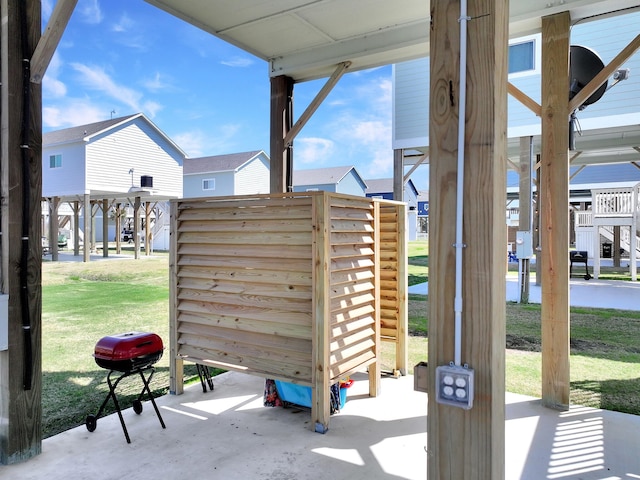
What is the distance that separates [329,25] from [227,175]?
18.8m

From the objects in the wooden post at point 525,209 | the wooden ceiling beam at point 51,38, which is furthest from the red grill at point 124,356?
the wooden post at point 525,209

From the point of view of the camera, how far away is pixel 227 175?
21.8 m

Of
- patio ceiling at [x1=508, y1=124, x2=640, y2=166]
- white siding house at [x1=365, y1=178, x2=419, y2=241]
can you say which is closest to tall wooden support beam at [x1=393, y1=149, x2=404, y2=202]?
patio ceiling at [x1=508, y1=124, x2=640, y2=166]

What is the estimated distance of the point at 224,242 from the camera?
3.38m

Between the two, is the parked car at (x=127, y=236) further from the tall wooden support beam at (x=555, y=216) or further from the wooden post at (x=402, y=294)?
the tall wooden support beam at (x=555, y=216)

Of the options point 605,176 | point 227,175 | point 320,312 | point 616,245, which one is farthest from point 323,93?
point 227,175

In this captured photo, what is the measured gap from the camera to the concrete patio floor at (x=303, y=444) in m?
2.44

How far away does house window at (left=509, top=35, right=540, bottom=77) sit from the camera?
8375mm

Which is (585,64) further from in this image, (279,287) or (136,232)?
(136,232)

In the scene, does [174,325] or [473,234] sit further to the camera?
[174,325]

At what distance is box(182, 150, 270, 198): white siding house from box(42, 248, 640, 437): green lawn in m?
13.1

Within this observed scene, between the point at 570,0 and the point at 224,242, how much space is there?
118 inches

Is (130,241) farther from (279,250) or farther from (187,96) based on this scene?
(279,250)

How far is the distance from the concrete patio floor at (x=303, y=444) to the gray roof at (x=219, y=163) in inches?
759
